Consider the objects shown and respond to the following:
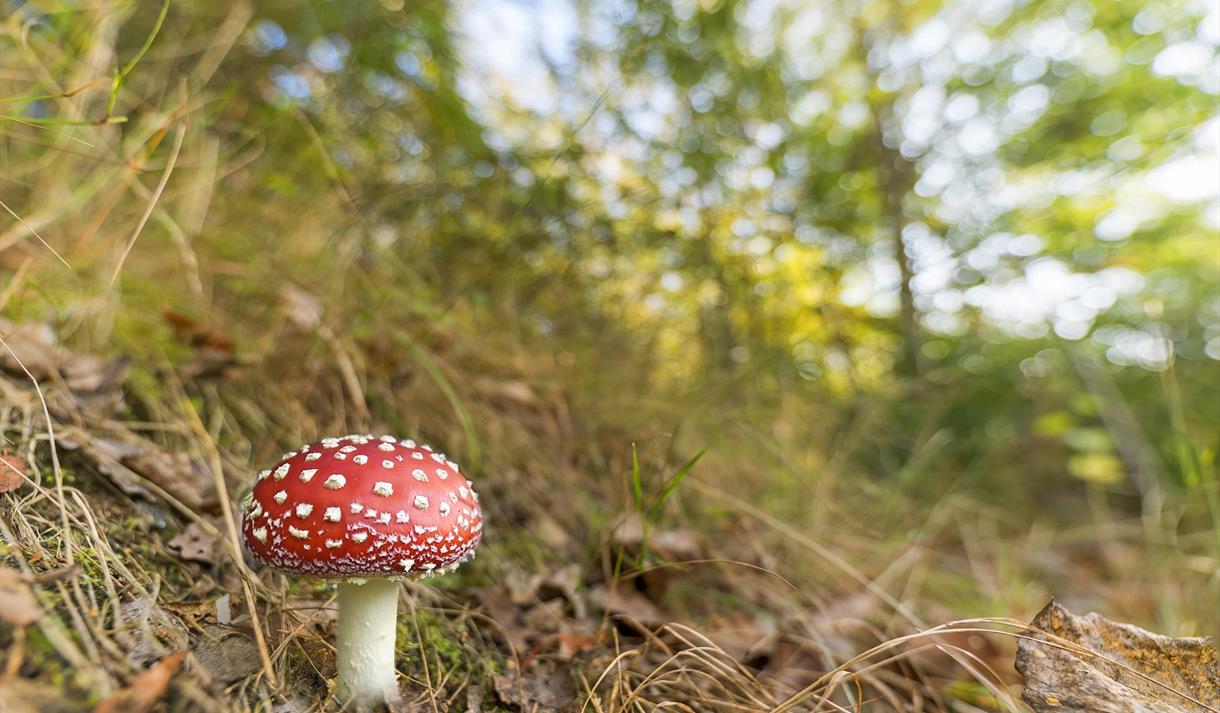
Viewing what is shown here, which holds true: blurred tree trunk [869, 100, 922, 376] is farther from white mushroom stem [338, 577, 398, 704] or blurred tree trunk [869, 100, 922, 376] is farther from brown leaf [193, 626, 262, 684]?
brown leaf [193, 626, 262, 684]

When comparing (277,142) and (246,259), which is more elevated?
(277,142)

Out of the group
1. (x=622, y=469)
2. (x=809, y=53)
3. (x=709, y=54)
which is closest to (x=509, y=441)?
(x=622, y=469)

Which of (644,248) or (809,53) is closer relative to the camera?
(644,248)

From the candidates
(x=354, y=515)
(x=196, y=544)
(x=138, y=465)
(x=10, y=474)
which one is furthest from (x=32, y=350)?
(x=354, y=515)

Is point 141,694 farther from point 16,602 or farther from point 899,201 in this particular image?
point 899,201

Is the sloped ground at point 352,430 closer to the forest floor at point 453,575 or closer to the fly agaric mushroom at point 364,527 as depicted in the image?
the forest floor at point 453,575

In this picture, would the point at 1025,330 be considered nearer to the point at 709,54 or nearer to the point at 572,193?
the point at 709,54

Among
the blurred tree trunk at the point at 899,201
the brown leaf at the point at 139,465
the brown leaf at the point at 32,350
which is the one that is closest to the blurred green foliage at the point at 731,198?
the blurred tree trunk at the point at 899,201
